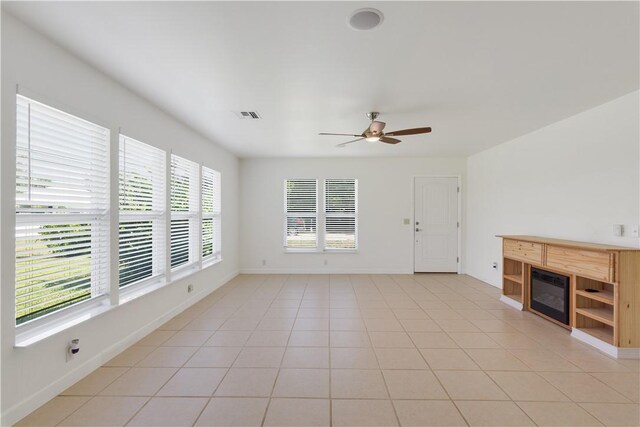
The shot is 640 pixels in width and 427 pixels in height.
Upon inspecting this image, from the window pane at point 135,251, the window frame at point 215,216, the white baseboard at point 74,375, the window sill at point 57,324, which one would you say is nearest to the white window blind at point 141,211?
the window pane at point 135,251

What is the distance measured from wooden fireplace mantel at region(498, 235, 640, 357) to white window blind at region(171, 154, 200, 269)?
15.1 ft

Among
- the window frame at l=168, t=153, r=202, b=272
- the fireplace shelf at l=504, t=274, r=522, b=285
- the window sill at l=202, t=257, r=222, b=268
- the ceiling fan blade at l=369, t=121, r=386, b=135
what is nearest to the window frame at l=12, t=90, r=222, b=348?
the window frame at l=168, t=153, r=202, b=272

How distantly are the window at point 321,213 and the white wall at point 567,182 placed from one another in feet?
8.47

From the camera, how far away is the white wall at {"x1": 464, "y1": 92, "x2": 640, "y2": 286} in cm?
274

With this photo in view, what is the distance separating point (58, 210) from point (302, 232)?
4.28m

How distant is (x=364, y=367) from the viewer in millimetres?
2348

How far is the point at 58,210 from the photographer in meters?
2.01

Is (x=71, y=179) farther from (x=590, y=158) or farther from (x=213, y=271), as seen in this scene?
(x=590, y=158)

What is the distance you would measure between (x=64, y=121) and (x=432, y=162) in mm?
5801

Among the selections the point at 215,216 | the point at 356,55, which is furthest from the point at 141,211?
the point at 356,55

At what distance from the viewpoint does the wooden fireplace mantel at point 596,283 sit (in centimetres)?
249

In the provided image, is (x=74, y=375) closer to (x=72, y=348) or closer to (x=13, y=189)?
(x=72, y=348)

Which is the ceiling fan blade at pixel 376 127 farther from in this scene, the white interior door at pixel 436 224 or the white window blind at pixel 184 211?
the white interior door at pixel 436 224

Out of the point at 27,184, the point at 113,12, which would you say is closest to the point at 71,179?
the point at 27,184
